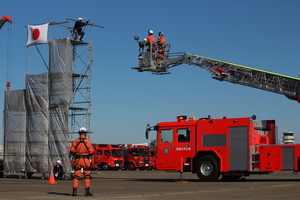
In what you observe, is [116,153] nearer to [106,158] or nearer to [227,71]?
[106,158]

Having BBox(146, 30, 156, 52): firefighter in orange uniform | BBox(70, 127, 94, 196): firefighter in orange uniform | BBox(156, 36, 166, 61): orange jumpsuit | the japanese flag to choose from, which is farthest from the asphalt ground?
the japanese flag

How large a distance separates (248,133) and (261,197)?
8579mm

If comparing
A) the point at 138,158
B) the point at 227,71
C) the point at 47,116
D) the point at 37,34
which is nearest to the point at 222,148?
the point at 227,71

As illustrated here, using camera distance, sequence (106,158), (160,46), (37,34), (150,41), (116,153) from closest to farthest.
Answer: (150,41) → (160,46) → (37,34) → (106,158) → (116,153)

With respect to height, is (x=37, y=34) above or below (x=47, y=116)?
above

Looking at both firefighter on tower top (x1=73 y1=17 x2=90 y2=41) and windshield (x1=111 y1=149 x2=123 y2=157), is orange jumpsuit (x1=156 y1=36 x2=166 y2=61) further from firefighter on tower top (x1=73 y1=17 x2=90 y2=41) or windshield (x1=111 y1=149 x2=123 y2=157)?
windshield (x1=111 y1=149 x2=123 y2=157)

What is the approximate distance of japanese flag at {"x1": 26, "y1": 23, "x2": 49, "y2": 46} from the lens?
2889 centimetres

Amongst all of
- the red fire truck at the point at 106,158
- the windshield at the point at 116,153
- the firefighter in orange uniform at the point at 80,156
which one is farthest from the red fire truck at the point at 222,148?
the windshield at the point at 116,153

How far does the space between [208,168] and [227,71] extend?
609 cm

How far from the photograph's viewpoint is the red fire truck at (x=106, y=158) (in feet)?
158

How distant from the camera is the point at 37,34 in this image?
95.9ft

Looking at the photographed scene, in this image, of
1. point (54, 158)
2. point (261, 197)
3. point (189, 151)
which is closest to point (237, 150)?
point (189, 151)

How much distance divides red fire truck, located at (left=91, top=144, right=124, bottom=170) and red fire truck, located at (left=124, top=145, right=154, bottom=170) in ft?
3.93

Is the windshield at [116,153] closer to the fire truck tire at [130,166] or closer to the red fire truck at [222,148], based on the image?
the fire truck tire at [130,166]
